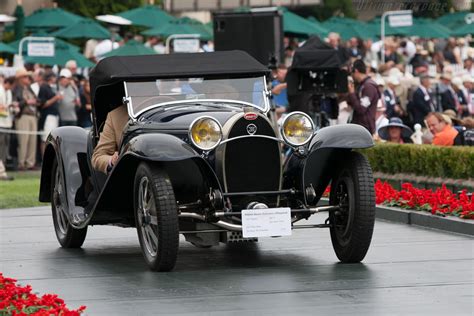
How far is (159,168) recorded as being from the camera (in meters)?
11.6

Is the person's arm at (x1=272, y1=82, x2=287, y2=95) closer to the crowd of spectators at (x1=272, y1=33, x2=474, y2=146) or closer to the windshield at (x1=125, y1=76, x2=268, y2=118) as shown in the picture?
the crowd of spectators at (x1=272, y1=33, x2=474, y2=146)

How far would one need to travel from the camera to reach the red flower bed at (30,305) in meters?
8.62

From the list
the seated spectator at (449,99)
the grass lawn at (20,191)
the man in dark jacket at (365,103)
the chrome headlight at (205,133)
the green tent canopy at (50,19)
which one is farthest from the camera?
the green tent canopy at (50,19)

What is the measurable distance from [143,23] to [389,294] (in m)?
31.2

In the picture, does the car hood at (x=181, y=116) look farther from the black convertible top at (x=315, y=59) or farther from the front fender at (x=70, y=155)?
the black convertible top at (x=315, y=59)

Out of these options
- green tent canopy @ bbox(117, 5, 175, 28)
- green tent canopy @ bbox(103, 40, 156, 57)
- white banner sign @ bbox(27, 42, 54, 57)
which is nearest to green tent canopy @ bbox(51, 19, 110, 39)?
green tent canopy @ bbox(103, 40, 156, 57)

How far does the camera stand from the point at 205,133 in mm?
11586

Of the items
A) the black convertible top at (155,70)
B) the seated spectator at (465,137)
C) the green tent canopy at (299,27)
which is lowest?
the green tent canopy at (299,27)

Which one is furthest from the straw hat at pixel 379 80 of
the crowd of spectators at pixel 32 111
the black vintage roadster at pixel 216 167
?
the black vintage roadster at pixel 216 167

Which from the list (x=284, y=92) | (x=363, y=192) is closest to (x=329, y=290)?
(x=363, y=192)

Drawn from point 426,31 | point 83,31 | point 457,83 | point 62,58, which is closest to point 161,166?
point 457,83

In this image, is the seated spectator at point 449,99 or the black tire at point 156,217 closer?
the black tire at point 156,217

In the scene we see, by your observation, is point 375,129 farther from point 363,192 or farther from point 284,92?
point 363,192

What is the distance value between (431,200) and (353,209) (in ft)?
12.3
